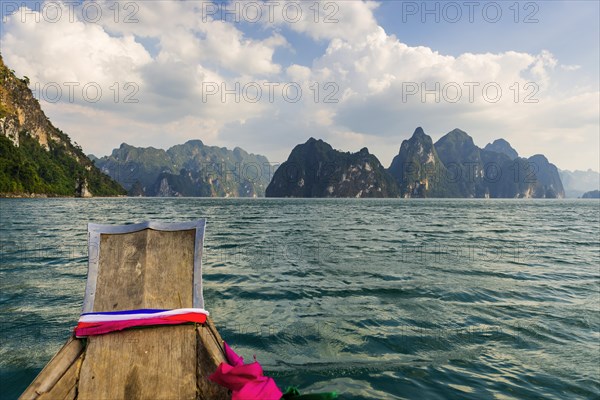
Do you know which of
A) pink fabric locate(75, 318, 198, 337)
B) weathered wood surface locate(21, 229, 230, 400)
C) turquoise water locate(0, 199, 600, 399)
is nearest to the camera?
weathered wood surface locate(21, 229, 230, 400)

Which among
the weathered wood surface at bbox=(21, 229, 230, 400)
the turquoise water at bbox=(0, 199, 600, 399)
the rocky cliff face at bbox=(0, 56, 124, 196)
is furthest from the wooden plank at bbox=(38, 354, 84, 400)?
the rocky cliff face at bbox=(0, 56, 124, 196)

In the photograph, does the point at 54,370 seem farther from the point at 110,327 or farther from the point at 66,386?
the point at 110,327

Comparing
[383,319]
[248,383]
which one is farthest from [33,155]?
[248,383]

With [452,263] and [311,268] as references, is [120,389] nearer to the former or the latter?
[311,268]

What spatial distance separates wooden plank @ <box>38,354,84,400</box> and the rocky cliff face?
130 m

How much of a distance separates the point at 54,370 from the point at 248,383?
1601 millimetres

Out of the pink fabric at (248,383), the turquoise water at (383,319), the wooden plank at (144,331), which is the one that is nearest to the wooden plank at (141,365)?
the wooden plank at (144,331)

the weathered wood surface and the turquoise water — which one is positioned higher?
the weathered wood surface

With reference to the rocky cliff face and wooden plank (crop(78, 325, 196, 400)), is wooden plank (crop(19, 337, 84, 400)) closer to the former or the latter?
wooden plank (crop(78, 325, 196, 400))

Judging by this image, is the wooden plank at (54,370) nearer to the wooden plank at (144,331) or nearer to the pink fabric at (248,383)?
the wooden plank at (144,331)

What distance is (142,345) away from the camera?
279 cm

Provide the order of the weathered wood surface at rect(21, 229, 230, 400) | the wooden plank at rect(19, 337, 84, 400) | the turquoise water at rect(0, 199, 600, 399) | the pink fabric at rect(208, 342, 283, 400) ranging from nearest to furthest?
the pink fabric at rect(208, 342, 283, 400) → the wooden plank at rect(19, 337, 84, 400) → the weathered wood surface at rect(21, 229, 230, 400) → the turquoise water at rect(0, 199, 600, 399)

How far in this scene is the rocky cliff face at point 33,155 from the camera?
110750mm

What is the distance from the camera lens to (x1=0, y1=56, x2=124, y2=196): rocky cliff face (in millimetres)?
110750
